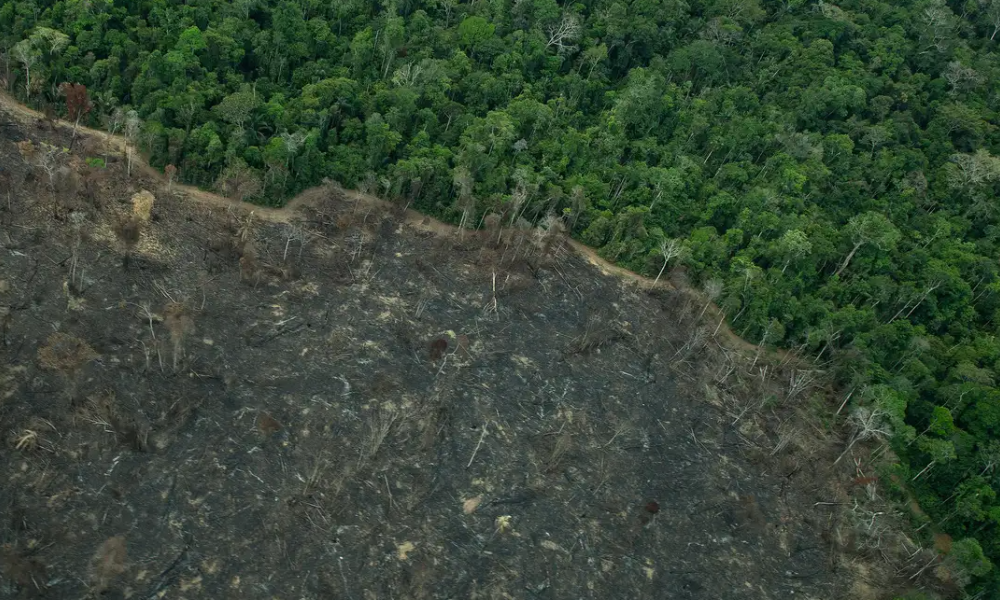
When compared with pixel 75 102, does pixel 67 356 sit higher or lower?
lower

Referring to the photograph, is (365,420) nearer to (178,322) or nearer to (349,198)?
(178,322)

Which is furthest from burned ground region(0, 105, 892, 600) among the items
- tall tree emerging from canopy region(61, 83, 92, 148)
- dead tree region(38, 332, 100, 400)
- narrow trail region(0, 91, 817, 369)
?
tall tree emerging from canopy region(61, 83, 92, 148)

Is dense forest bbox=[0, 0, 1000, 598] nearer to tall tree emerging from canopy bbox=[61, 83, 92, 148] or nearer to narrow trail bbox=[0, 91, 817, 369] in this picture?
narrow trail bbox=[0, 91, 817, 369]

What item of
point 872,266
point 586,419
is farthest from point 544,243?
point 872,266

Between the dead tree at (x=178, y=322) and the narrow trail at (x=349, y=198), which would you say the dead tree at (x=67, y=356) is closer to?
the dead tree at (x=178, y=322)

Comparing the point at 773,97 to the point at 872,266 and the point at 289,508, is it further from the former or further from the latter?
the point at 289,508

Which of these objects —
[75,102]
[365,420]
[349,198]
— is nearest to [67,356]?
[365,420]
